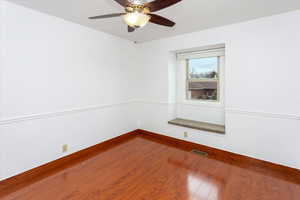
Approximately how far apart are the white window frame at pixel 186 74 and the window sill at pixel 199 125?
41 cm

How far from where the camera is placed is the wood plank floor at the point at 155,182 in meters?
1.72

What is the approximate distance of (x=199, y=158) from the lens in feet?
8.49

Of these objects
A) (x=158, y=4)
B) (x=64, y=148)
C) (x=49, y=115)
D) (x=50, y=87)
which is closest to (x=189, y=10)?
(x=158, y=4)

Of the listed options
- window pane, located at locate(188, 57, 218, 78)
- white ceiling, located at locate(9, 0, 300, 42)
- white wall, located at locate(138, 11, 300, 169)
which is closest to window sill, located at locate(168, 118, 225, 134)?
white wall, located at locate(138, 11, 300, 169)

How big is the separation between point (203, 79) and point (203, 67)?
262mm

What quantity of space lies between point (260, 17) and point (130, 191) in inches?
120

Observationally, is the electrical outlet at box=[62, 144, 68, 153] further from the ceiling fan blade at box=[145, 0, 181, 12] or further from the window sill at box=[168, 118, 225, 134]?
the ceiling fan blade at box=[145, 0, 181, 12]

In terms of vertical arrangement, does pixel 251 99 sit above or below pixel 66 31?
below

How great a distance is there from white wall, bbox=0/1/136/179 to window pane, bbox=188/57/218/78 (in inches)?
67.3

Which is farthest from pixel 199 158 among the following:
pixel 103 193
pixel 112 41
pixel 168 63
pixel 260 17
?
pixel 112 41

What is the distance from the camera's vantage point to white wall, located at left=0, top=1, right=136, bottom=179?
192 cm

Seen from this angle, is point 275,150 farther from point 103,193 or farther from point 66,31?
point 66,31

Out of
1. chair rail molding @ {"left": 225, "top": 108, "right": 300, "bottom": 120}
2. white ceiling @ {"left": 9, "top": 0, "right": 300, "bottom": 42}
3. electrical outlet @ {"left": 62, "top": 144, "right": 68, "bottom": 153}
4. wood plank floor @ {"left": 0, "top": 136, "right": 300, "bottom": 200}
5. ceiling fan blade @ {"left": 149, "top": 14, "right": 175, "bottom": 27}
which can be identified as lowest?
wood plank floor @ {"left": 0, "top": 136, "right": 300, "bottom": 200}

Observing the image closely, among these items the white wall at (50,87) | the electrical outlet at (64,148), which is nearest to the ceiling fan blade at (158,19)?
the white wall at (50,87)
